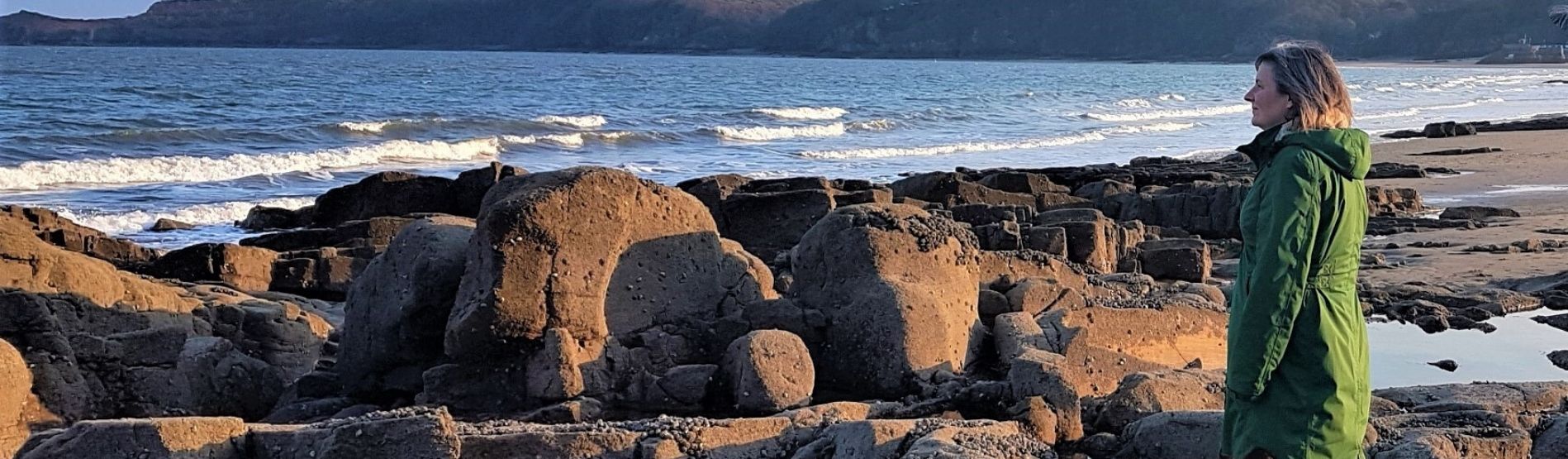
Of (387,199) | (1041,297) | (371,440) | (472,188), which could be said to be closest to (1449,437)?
(1041,297)

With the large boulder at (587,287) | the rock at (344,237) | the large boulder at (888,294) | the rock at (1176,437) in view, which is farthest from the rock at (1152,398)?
the rock at (344,237)

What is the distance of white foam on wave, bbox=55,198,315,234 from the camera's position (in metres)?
17.7

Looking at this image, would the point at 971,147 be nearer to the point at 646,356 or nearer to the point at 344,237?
the point at 344,237

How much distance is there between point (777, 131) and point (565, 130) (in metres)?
5.50

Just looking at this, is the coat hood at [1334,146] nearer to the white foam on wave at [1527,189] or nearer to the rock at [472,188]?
the rock at [472,188]

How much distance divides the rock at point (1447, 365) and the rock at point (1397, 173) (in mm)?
14455

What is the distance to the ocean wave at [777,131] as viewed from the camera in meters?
36.8

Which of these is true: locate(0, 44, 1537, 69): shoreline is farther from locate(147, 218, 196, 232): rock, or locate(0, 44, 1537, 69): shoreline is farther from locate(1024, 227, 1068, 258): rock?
locate(1024, 227, 1068, 258): rock

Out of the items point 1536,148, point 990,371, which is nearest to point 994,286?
point 990,371

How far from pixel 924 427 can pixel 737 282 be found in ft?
7.33

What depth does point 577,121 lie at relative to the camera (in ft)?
128

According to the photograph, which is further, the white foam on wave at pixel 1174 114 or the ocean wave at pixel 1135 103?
the ocean wave at pixel 1135 103

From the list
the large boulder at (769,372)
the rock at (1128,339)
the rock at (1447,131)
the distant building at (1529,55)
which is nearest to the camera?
the large boulder at (769,372)

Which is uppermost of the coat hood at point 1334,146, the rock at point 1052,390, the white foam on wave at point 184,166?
the coat hood at point 1334,146
